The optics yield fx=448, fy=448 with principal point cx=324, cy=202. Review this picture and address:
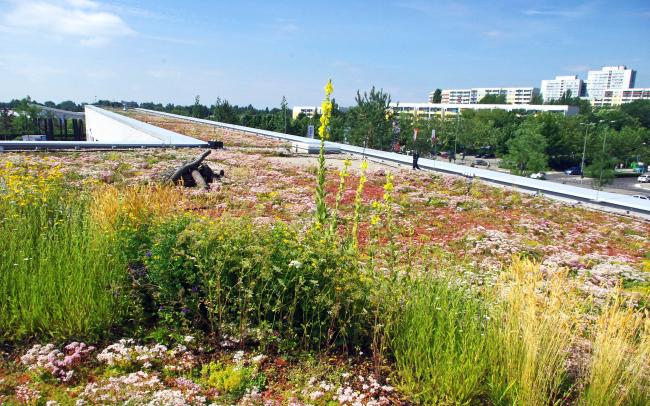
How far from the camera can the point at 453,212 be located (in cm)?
1052

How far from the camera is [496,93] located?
175250mm

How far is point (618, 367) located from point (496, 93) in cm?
18932

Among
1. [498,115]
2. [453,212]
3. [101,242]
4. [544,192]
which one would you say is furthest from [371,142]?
[498,115]

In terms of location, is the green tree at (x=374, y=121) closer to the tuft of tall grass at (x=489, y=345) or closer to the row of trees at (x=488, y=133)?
the row of trees at (x=488, y=133)

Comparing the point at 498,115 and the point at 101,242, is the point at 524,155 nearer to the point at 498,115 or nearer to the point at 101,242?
the point at 498,115

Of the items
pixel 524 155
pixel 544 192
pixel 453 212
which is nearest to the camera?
pixel 453 212

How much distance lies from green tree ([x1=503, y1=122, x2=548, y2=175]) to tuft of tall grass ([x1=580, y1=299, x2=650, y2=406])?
51829 millimetres

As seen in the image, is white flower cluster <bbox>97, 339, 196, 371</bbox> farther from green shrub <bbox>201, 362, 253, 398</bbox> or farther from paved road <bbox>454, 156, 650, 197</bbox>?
paved road <bbox>454, 156, 650, 197</bbox>

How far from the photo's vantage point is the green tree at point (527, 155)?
50344 mm

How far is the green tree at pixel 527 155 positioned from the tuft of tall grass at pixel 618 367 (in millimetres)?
51829

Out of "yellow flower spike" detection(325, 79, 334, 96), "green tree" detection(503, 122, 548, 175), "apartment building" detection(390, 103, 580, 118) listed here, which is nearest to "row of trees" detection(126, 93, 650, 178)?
"green tree" detection(503, 122, 548, 175)

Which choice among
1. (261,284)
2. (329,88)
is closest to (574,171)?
(329,88)

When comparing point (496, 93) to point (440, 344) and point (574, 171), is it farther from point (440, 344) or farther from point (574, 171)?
point (440, 344)

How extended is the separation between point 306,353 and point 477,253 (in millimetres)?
4277
